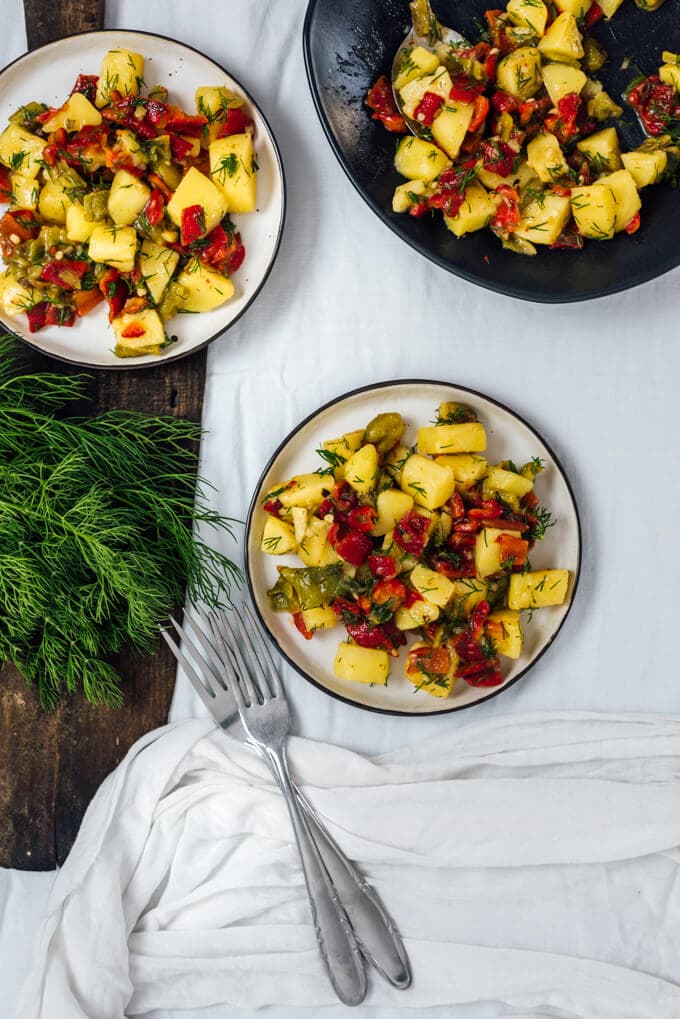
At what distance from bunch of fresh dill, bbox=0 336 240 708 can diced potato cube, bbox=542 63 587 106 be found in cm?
114

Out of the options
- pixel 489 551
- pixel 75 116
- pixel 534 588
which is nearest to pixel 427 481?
pixel 489 551

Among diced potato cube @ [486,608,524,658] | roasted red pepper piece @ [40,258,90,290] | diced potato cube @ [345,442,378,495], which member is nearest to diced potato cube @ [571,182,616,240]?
diced potato cube @ [345,442,378,495]

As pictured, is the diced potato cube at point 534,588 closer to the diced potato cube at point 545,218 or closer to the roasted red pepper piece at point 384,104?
the diced potato cube at point 545,218

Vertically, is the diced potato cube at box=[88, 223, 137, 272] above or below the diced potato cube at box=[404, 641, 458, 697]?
above

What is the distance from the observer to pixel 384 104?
6.55ft

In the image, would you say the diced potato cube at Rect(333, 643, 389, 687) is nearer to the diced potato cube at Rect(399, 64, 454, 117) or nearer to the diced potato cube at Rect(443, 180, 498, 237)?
the diced potato cube at Rect(443, 180, 498, 237)

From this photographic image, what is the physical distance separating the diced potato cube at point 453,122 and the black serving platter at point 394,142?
137mm

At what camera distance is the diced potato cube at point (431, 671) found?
6.47 ft

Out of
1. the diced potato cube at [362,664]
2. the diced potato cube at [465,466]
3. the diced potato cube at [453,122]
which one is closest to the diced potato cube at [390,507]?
the diced potato cube at [465,466]

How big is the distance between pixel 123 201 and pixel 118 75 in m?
0.30

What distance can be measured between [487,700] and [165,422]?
→ 1043mm

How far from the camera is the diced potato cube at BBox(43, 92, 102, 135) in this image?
6.47 feet

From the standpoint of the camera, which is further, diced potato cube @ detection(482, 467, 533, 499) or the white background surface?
the white background surface

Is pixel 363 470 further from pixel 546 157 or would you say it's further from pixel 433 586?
pixel 546 157
